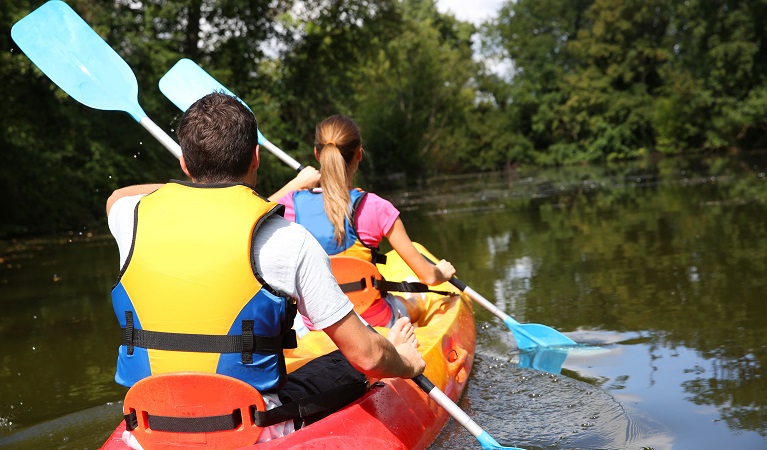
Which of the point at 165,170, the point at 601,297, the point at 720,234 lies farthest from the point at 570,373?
the point at 165,170

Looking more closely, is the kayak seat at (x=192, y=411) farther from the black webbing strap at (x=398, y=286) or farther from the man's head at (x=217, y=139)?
the black webbing strap at (x=398, y=286)

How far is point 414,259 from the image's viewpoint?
3854 mm

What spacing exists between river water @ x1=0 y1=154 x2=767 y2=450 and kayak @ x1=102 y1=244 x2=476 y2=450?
15cm

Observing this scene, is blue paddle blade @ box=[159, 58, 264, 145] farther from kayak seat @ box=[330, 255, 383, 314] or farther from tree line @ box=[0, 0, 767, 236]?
tree line @ box=[0, 0, 767, 236]

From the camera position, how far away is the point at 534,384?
408 cm

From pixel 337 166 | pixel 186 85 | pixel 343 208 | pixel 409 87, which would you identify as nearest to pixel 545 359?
pixel 343 208

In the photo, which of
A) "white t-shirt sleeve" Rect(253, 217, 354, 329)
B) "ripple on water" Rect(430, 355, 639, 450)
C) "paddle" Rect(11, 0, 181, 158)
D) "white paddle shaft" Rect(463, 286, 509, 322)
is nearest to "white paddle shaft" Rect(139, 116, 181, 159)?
"paddle" Rect(11, 0, 181, 158)

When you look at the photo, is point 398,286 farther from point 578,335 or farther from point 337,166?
point 578,335

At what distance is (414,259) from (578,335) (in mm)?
1593

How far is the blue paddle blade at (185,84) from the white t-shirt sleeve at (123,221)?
8.95 feet

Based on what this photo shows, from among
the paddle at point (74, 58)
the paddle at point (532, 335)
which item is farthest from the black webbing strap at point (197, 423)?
the paddle at point (532, 335)

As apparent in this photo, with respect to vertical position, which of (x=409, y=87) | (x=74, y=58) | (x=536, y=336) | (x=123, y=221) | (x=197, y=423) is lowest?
(x=197, y=423)

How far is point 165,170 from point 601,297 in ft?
40.4

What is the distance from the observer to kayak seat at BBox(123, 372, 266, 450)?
2.12 meters
